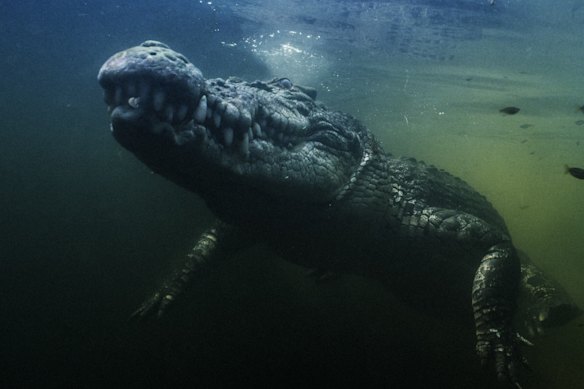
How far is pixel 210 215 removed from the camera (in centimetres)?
806

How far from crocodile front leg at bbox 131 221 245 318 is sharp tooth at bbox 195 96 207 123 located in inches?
121

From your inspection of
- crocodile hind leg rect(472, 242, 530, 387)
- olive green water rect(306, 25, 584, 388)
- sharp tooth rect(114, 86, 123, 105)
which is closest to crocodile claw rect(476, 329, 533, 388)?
crocodile hind leg rect(472, 242, 530, 387)

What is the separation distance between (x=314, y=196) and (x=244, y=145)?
100 centimetres

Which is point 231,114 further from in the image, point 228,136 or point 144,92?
point 144,92

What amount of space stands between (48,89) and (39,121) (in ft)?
6.00

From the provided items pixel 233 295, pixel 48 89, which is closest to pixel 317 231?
pixel 233 295

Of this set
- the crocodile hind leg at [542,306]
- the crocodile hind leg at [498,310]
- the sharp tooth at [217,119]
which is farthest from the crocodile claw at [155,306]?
the crocodile hind leg at [542,306]

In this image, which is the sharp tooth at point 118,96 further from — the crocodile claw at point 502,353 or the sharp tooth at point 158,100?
the crocodile claw at point 502,353

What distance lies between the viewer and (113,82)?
7.18ft

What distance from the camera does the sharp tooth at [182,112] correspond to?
88.6 inches

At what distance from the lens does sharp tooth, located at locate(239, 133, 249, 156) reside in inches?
103

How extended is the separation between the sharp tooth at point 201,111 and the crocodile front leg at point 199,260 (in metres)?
3.07

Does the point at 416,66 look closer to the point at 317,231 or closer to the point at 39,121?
the point at 317,231

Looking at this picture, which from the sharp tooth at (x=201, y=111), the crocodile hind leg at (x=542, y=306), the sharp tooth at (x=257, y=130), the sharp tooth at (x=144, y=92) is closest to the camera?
the sharp tooth at (x=144, y=92)
